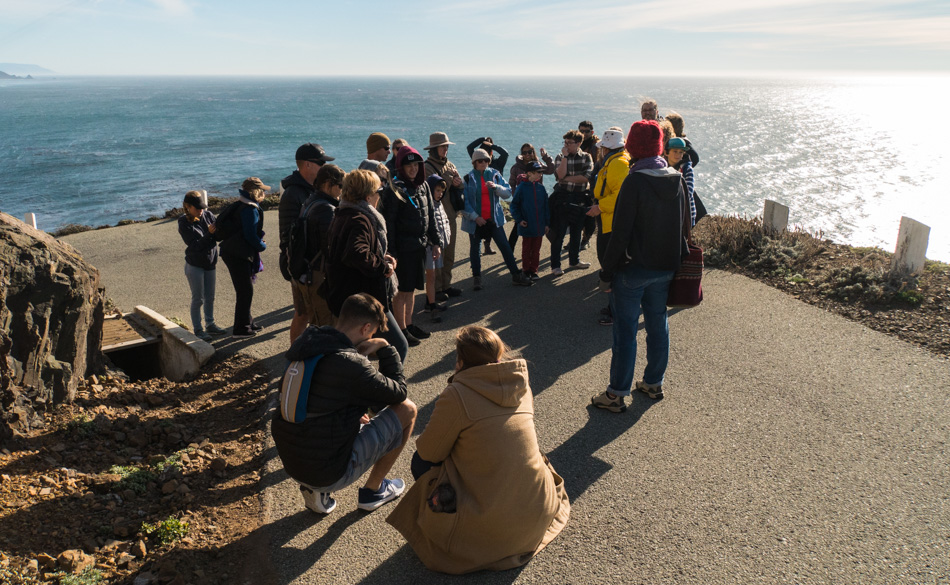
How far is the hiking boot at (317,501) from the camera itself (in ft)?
12.3

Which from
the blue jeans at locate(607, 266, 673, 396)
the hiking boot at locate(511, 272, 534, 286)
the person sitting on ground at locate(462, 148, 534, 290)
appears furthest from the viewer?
the hiking boot at locate(511, 272, 534, 286)

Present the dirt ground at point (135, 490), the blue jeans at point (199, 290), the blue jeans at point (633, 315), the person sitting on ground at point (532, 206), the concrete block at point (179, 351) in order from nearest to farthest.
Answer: the dirt ground at point (135, 490)
the blue jeans at point (633, 315)
the concrete block at point (179, 351)
the blue jeans at point (199, 290)
the person sitting on ground at point (532, 206)

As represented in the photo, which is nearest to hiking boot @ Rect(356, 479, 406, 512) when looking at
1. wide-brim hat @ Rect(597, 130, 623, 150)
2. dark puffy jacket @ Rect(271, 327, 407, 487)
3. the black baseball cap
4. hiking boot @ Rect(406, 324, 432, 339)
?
dark puffy jacket @ Rect(271, 327, 407, 487)

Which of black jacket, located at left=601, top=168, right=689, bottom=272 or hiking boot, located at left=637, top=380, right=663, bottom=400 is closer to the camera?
black jacket, located at left=601, top=168, right=689, bottom=272

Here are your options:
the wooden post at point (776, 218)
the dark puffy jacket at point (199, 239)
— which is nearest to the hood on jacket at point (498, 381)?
the dark puffy jacket at point (199, 239)

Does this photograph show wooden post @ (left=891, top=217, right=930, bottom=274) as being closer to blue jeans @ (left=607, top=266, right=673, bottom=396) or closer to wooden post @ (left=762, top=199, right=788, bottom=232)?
wooden post @ (left=762, top=199, right=788, bottom=232)

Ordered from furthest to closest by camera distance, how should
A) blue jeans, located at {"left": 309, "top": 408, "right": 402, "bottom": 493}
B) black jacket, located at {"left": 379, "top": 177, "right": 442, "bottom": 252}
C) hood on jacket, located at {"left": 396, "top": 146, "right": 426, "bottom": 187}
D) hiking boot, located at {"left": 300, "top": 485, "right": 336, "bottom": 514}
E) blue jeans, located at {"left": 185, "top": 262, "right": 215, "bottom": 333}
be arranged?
blue jeans, located at {"left": 185, "top": 262, "right": 215, "bottom": 333}, hood on jacket, located at {"left": 396, "top": 146, "right": 426, "bottom": 187}, black jacket, located at {"left": 379, "top": 177, "right": 442, "bottom": 252}, hiking boot, located at {"left": 300, "top": 485, "right": 336, "bottom": 514}, blue jeans, located at {"left": 309, "top": 408, "right": 402, "bottom": 493}

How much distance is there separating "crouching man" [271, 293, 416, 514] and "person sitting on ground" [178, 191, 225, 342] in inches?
156

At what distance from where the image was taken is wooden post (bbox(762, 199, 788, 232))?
379 inches

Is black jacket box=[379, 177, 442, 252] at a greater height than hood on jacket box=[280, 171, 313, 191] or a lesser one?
lesser

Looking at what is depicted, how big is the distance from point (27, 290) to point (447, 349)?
3.70 meters

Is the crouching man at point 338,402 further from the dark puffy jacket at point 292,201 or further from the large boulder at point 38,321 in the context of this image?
the large boulder at point 38,321

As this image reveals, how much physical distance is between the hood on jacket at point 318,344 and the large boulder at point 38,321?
2760 millimetres

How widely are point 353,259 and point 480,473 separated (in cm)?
211
